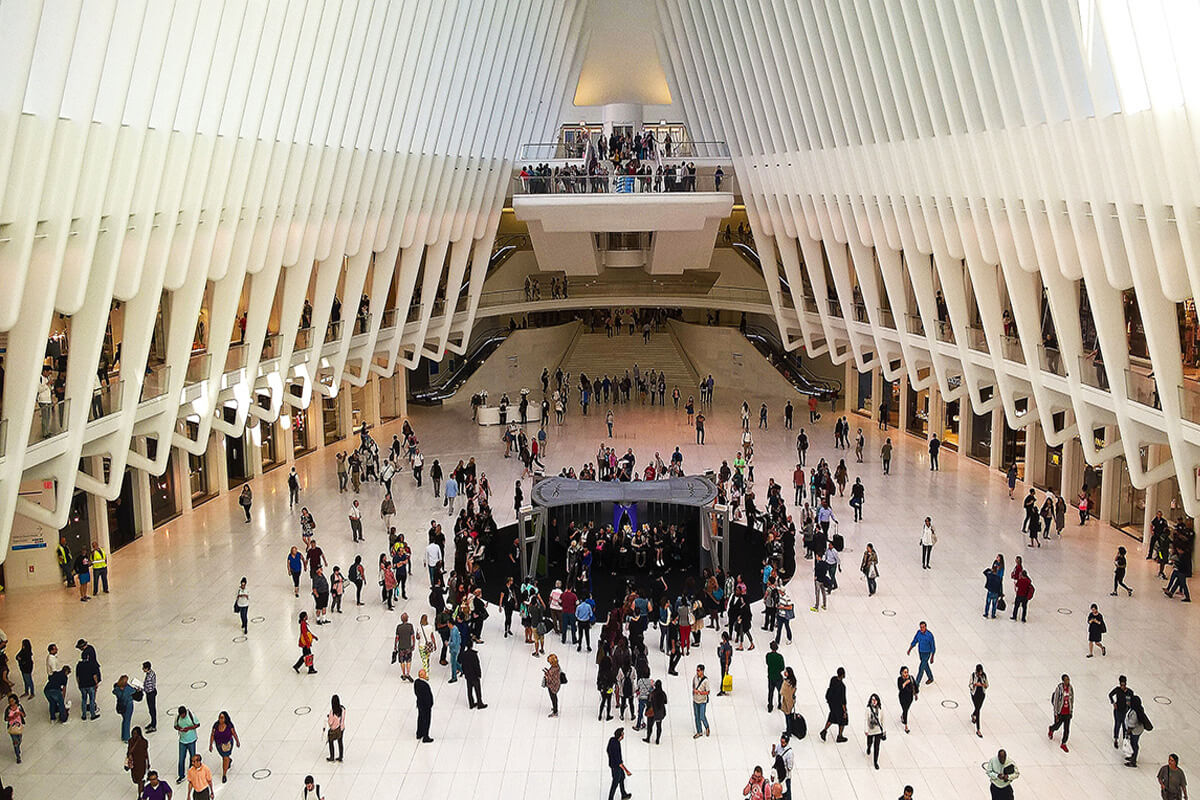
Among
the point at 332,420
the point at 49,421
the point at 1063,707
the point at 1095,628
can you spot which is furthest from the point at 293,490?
the point at 1063,707

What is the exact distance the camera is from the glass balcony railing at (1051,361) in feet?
71.2

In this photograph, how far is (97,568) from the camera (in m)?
21.5

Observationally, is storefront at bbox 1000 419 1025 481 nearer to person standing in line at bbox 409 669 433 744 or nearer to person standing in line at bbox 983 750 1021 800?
person standing in line at bbox 983 750 1021 800

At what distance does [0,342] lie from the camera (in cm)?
2088

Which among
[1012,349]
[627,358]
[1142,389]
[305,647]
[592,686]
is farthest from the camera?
[627,358]

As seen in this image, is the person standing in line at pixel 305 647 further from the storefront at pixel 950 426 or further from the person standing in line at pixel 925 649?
the storefront at pixel 950 426

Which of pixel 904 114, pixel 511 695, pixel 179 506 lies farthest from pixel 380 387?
pixel 511 695

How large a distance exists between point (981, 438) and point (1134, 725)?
761 inches

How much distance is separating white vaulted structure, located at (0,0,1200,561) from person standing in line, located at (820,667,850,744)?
6457 millimetres

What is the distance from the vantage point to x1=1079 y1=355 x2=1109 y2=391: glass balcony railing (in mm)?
20281

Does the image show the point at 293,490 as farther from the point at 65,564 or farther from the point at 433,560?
the point at 433,560

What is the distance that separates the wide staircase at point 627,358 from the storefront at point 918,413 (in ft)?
36.3

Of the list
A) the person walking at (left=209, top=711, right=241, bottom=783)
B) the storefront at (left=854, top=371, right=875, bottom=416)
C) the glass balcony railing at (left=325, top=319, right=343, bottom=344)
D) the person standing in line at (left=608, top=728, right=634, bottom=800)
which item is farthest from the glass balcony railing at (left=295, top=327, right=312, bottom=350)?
the storefront at (left=854, top=371, right=875, bottom=416)

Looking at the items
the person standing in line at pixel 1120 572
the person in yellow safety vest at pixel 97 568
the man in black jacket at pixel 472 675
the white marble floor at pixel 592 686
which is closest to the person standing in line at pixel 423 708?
the white marble floor at pixel 592 686
